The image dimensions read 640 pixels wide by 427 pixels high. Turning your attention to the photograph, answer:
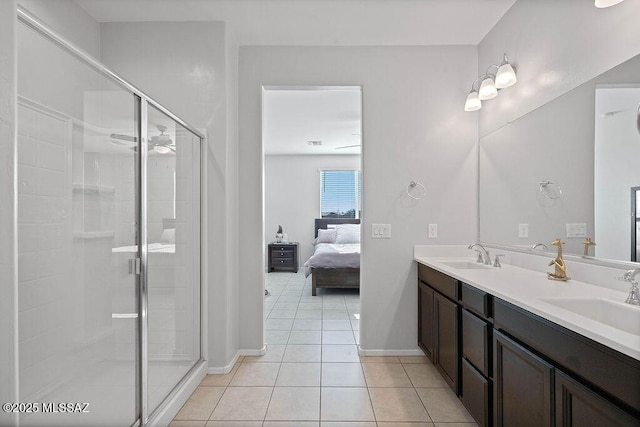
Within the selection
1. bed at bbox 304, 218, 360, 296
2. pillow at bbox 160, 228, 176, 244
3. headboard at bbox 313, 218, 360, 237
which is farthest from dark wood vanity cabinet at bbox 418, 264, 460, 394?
headboard at bbox 313, 218, 360, 237

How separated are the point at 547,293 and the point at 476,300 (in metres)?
0.34

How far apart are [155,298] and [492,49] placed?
3103 mm

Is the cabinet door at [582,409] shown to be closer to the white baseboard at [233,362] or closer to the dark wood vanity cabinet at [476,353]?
the dark wood vanity cabinet at [476,353]

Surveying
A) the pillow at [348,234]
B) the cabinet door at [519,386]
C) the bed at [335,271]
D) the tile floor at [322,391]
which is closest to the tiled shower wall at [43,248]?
the tile floor at [322,391]

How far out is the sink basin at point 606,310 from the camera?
1240 mm

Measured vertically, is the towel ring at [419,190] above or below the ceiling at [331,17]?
below

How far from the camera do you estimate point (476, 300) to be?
172 cm

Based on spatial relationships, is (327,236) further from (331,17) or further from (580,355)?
(580,355)

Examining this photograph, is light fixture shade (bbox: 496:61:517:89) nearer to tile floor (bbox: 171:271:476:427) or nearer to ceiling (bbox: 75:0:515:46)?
ceiling (bbox: 75:0:515:46)

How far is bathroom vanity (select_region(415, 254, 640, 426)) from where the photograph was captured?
36.7 inches

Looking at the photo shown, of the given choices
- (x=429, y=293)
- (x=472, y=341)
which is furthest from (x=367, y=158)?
(x=472, y=341)

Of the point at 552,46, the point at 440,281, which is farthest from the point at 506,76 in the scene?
the point at 440,281

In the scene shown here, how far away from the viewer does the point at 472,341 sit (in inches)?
69.4

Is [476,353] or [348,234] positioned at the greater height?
[348,234]
